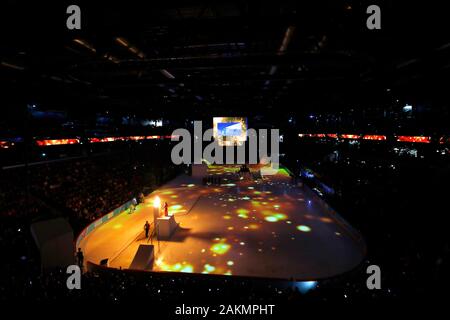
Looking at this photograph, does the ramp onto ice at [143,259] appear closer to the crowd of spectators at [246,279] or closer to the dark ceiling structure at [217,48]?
the crowd of spectators at [246,279]

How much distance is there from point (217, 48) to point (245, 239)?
692 centimetres

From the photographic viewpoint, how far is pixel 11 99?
7.94 metres

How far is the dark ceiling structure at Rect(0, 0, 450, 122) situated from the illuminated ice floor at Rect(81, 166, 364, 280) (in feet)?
18.6

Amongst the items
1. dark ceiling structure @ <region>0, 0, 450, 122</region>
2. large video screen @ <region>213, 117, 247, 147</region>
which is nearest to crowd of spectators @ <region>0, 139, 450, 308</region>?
dark ceiling structure @ <region>0, 0, 450, 122</region>

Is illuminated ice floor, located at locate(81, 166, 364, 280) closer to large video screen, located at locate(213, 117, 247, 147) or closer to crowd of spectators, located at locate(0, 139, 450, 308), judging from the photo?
crowd of spectators, located at locate(0, 139, 450, 308)

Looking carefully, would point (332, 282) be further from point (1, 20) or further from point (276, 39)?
point (1, 20)

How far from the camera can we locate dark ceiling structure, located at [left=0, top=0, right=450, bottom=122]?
4375 mm

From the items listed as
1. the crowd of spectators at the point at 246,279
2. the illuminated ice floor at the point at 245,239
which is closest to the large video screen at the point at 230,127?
the crowd of spectators at the point at 246,279

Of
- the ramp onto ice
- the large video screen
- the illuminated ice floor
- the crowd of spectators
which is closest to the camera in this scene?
the crowd of spectators

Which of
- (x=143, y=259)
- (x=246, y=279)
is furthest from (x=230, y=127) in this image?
(x=246, y=279)

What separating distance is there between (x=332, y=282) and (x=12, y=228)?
10900 mm

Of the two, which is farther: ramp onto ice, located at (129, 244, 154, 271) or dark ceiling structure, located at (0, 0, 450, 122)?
ramp onto ice, located at (129, 244, 154, 271)

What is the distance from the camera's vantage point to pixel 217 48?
8422 mm
